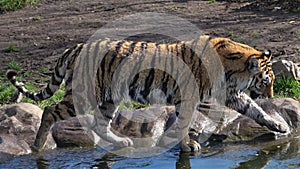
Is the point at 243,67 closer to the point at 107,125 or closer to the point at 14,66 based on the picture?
the point at 107,125

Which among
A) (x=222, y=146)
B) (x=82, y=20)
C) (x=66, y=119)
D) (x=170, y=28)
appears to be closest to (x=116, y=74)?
(x=66, y=119)

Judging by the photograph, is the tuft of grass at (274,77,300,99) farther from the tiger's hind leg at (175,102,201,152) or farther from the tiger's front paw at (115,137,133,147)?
→ the tiger's front paw at (115,137,133,147)

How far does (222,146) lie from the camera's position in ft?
22.9

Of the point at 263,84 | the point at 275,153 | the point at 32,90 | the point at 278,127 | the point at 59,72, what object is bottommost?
the point at 275,153

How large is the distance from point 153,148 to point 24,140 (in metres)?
1.31

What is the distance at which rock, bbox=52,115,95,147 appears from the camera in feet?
23.1

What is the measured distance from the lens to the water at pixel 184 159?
640 centimetres

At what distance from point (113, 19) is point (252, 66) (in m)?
6.06

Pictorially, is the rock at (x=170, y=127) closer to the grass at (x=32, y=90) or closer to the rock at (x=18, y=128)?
the rock at (x=18, y=128)

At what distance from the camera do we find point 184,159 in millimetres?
6648

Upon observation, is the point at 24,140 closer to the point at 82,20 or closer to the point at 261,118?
the point at 261,118

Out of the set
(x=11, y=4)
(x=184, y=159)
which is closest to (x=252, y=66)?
(x=184, y=159)

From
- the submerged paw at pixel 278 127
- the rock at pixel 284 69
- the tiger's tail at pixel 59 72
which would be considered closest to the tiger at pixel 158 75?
the tiger's tail at pixel 59 72

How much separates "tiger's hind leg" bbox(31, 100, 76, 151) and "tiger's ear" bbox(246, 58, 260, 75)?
182 centimetres
